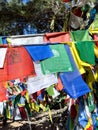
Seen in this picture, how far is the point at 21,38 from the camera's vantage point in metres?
7.62

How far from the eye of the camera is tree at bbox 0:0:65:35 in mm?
18328

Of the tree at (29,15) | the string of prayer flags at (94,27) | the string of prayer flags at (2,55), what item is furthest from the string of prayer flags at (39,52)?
the tree at (29,15)

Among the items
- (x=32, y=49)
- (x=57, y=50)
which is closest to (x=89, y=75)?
(x=57, y=50)

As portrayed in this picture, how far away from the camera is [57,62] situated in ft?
22.6

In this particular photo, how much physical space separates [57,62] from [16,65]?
89 cm

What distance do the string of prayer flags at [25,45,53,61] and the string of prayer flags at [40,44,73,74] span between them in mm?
92

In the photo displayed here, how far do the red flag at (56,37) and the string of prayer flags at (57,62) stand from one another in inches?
31.4

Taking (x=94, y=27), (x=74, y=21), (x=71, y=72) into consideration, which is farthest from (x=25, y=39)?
(x=74, y=21)

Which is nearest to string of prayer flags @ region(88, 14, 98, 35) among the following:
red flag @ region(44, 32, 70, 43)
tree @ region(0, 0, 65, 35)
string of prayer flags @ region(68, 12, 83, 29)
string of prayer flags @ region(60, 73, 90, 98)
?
string of prayer flags @ region(68, 12, 83, 29)

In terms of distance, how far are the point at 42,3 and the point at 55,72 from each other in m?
12.0

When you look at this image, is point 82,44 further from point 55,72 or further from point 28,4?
point 28,4

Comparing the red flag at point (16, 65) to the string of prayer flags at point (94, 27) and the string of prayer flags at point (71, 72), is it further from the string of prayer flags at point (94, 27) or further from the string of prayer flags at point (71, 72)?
the string of prayer flags at point (94, 27)

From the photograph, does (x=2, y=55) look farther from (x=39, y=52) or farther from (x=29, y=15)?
(x=29, y=15)

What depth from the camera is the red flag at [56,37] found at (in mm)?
7835
